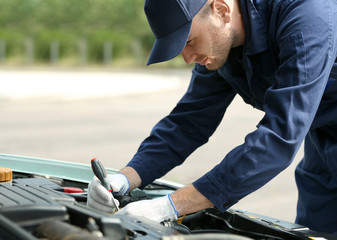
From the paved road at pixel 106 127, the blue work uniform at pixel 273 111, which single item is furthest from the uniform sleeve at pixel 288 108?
the paved road at pixel 106 127

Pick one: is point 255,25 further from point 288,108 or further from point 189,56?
point 288,108

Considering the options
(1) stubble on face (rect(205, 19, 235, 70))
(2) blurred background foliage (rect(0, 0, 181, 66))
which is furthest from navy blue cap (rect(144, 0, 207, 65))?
(2) blurred background foliage (rect(0, 0, 181, 66))

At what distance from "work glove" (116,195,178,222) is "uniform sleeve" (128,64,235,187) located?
0.43 metres

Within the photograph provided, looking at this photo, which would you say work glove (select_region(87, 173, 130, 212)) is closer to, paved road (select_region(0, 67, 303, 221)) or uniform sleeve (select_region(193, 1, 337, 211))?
uniform sleeve (select_region(193, 1, 337, 211))

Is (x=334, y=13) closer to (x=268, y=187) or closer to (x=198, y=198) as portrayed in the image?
(x=198, y=198)

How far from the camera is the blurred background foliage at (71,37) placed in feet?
66.9

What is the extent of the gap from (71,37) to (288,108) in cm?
1987

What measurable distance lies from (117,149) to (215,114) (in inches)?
137

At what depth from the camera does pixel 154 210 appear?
4.95 ft

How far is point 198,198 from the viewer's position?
1.54m

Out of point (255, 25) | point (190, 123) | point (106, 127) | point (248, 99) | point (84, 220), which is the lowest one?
point (106, 127)

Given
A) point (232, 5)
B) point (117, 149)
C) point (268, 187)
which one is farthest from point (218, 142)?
point (232, 5)

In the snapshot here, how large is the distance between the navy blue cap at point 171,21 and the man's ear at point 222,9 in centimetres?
6

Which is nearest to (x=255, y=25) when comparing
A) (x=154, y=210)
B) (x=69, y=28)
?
(x=154, y=210)
